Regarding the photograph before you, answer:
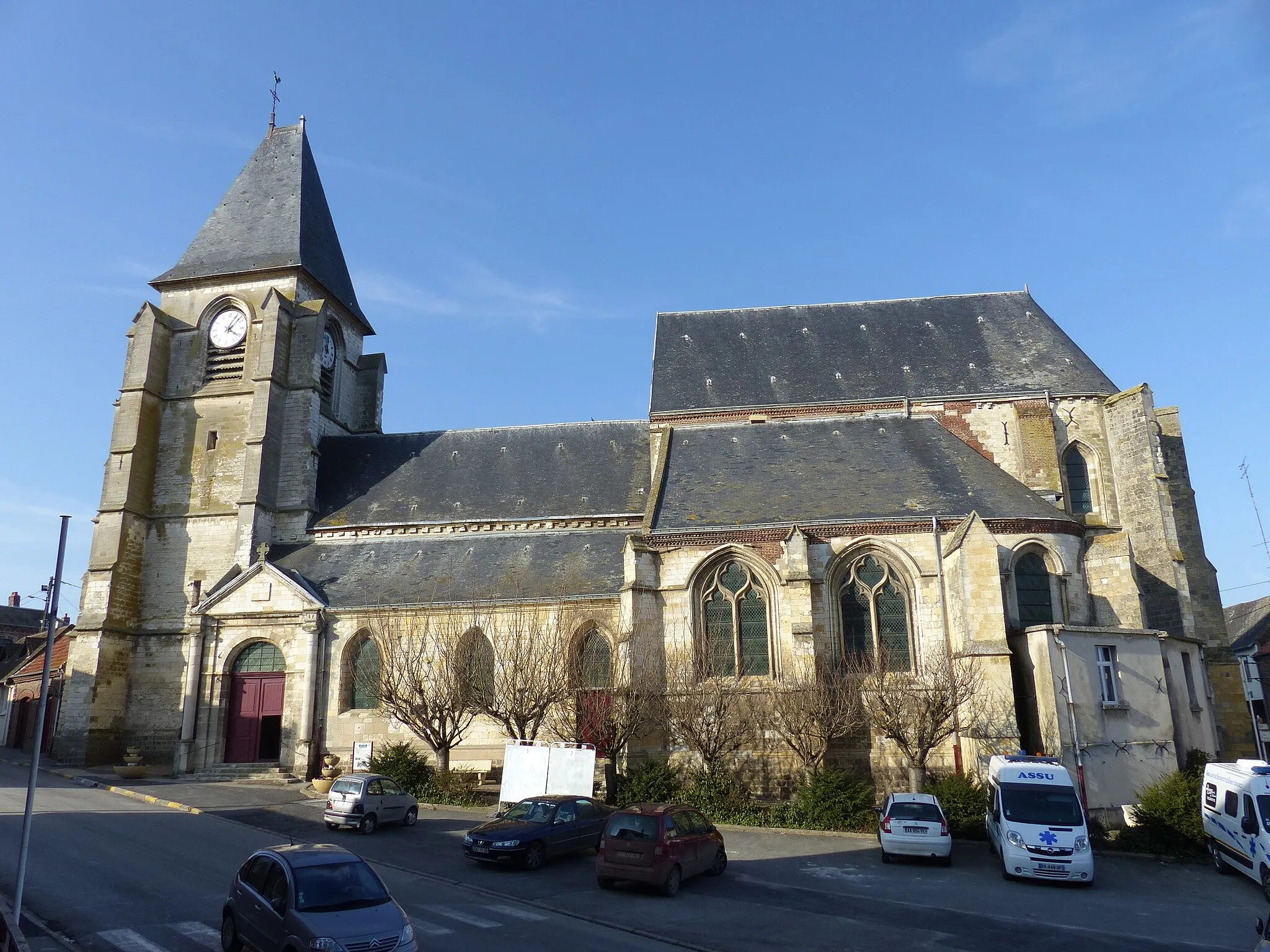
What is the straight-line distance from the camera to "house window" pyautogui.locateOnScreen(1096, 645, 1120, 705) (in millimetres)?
18234

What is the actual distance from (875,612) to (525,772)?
9.05m

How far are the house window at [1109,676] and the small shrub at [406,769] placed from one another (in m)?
15.2

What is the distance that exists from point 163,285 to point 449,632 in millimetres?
18221

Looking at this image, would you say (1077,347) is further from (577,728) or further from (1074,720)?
(577,728)

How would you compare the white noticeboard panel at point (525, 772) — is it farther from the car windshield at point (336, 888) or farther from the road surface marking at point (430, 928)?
the car windshield at point (336, 888)

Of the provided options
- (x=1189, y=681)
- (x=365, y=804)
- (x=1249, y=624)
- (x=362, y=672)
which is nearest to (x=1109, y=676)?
(x=1189, y=681)

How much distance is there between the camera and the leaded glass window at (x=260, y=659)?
2484 centimetres

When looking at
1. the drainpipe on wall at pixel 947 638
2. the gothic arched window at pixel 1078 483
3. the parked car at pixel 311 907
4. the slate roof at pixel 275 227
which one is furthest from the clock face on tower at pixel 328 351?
the gothic arched window at pixel 1078 483

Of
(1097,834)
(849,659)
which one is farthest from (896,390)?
(1097,834)

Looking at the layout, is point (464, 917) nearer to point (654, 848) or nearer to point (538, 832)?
point (654, 848)

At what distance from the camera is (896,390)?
27.2 m

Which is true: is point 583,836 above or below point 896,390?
below

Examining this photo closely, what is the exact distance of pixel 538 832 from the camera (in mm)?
13961

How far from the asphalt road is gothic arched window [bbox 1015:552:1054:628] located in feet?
21.3
